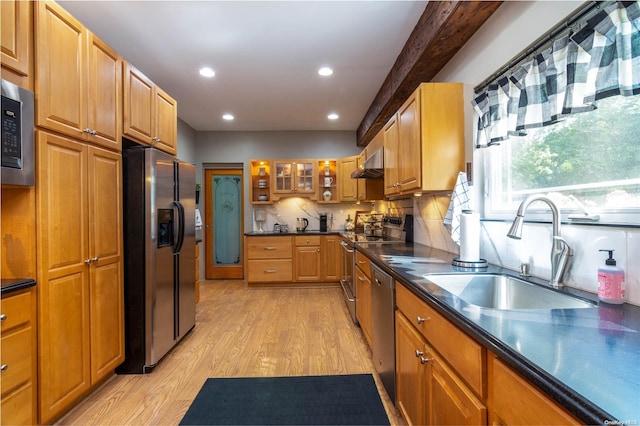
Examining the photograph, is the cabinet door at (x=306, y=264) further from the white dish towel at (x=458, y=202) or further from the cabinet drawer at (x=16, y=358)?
the cabinet drawer at (x=16, y=358)

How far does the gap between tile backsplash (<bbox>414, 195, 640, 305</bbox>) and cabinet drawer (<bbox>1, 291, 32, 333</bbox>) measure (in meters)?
2.55

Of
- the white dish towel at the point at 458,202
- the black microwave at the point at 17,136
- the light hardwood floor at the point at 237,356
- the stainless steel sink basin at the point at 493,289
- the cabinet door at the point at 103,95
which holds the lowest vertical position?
the light hardwood floor at the point at 237,356

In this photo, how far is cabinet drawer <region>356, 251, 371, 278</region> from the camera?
7.94ft

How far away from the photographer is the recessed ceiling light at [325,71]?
9.92ft

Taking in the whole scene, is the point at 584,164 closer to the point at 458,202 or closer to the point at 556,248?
the point at 556,248

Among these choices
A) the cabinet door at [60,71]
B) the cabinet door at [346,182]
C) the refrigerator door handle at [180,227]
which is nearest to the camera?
the cabinet door at [60,71]

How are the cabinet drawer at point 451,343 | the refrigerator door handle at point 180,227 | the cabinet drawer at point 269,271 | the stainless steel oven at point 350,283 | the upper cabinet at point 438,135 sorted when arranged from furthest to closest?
the cabinet drawer at point 269,271 → the stainless steel oven at point 350,283 → the refrigerator door handle at point 180,227 → the upper cabinet at point 438,135 → the cabinet drawer at point 451,343

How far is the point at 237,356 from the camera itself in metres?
2.51

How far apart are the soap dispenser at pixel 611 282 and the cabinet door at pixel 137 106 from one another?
2.83m

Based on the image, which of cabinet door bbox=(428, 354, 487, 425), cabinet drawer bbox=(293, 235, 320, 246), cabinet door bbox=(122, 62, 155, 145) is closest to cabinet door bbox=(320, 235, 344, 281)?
cabinet drawer bbox=(293, 235, 320, 246)

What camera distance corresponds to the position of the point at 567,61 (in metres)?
1.25

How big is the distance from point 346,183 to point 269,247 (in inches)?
68.3

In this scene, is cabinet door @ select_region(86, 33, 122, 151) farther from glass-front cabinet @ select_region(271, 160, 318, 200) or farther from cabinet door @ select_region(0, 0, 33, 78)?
glass-front cabinet @ select_region(271, 160, 318, 200)

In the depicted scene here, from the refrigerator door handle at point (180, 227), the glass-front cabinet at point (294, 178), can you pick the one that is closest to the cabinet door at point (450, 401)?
the refrigerator door handle at point (180, 227)
